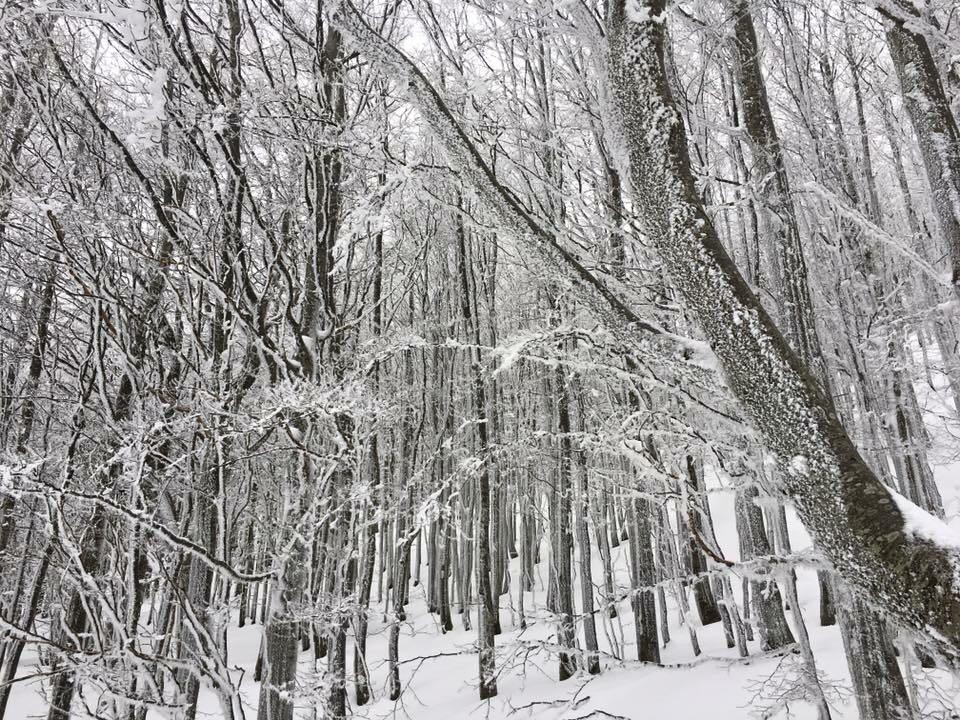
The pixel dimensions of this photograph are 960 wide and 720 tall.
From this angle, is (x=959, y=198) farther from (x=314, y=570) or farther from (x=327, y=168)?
(x=314, y=570)

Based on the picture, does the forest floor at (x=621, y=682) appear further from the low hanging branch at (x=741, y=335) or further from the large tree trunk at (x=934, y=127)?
the large tree trunk at (x=934, y=127)

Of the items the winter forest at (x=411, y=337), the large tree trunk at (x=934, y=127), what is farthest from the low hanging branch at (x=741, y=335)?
the large tree trunk at (x=934, y=127)

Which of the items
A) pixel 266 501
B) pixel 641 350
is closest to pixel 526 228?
pixel 641 350

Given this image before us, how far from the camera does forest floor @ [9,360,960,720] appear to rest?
4.45m

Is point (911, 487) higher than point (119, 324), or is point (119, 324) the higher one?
point (119, 324)

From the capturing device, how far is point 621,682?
746 cm

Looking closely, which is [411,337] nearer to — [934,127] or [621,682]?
[934,127]

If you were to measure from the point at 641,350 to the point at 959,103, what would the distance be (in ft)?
16.4

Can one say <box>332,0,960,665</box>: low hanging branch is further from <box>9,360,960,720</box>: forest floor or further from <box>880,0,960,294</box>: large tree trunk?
<box>880,0,960,294</box>: large tree trunk

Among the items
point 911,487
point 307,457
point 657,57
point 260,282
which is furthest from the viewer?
point 911,487

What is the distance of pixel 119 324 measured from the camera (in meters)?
2.98

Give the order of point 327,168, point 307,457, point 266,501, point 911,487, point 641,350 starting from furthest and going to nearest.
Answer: point 266,501
point 911,487
point 327,168
point 307,457
point 641,350

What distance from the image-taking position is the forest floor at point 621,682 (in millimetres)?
4445

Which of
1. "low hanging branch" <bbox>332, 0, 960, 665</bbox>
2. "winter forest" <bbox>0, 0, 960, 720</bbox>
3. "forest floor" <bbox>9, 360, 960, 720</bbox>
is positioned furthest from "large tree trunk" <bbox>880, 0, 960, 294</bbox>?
"low hanging branch" <bbox>332, 0, 960, 665</bbox>
